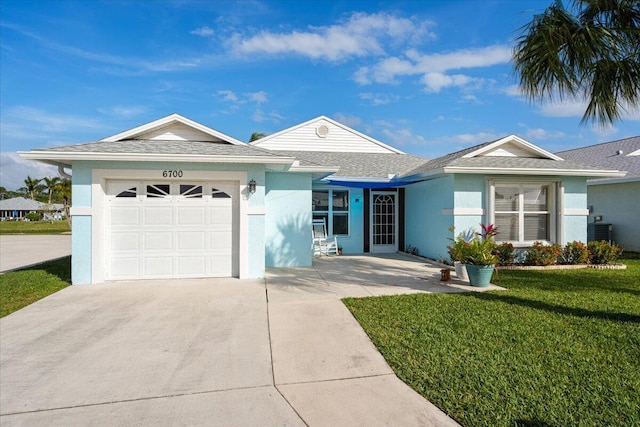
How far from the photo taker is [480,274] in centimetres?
801

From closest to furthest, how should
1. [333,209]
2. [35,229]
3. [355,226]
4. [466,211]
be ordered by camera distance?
[466,211] → [333,209] → [355,226] → [35,229]

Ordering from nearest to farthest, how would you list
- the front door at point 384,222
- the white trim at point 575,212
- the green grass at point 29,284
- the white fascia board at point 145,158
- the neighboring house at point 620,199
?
the green grass at point 29,284, the white fascia board at point 145,158, the white trim at point 575,212, the front door at point 384,222, the neighboring house at point 620,199

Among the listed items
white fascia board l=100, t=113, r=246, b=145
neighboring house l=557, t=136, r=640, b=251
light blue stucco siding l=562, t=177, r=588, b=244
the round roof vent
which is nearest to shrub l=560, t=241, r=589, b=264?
light blue stucco siding l=562, t=177, r=588, b=244

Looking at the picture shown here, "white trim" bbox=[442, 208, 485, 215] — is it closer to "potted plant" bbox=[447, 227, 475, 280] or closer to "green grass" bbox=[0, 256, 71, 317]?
"potted plant" bbox=[447, 227, 475, 280]

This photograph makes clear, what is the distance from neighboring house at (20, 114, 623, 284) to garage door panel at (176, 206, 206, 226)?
0.03m

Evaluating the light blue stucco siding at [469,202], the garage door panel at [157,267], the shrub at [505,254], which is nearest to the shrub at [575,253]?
the shrub at [505,254]

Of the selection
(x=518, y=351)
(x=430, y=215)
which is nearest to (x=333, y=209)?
(x=430, y=215)

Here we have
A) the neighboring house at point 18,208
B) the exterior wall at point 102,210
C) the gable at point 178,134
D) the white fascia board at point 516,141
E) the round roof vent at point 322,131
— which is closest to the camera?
the exterior wall at point 102,210

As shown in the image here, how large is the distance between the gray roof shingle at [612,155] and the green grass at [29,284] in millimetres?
20622

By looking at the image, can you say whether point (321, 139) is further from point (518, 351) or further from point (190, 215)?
point (518, 351)

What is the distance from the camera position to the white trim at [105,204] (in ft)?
28.2

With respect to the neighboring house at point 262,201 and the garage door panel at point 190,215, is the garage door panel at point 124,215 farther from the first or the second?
the garage door panel at point 190,215

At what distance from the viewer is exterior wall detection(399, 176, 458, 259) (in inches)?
445

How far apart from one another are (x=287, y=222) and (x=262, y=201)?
221 cm
